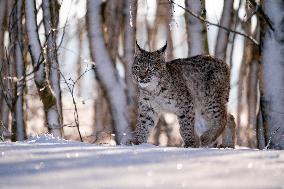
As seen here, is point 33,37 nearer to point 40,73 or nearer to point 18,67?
point 40,73

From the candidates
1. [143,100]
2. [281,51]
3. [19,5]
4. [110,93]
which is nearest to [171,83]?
[143,100]

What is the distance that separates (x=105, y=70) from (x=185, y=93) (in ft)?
7.96

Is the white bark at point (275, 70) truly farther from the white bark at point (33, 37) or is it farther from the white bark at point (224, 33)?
the white bark at point (224, 33)

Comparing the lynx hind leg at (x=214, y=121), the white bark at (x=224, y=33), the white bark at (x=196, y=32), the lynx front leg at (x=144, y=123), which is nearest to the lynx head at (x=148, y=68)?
the lynx front leg at (x=144, y=123)

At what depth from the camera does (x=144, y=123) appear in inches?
266

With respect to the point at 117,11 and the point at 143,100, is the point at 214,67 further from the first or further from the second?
the point at 117,11

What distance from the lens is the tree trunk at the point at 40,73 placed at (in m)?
7.43

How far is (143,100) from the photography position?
680cm

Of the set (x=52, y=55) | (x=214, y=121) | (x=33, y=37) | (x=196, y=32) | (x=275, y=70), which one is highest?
(x=196, y=32)

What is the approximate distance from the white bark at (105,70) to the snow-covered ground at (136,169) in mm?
5349

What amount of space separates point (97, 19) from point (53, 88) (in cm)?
164

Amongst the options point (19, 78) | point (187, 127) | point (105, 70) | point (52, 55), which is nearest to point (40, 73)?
point (52, 55)

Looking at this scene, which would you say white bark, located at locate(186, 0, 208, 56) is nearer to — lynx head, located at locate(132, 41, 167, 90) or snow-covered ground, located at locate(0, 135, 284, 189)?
lynx head, located at locate(132, 41, 167, 90)

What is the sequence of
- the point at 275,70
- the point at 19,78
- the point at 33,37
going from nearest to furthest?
the point at 275,70 → the point at 33,37 → the point at 19,78
